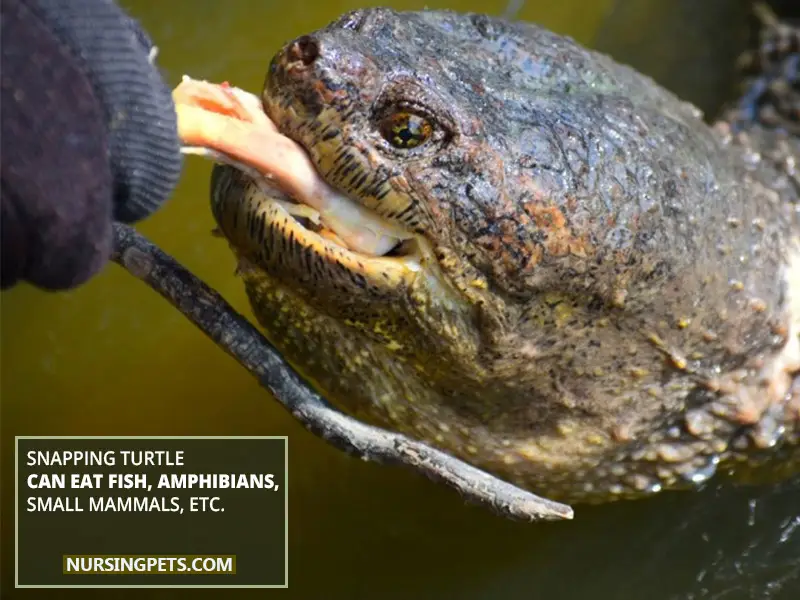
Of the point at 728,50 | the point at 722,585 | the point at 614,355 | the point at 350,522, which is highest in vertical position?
the point at 728,50

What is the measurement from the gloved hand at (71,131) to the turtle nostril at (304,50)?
21cm

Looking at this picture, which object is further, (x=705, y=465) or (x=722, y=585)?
(x=722, y=585)

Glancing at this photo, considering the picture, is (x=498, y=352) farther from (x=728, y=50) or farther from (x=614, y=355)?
(x=728, y=50)

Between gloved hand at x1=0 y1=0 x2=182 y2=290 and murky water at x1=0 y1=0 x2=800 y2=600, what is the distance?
1198 millimetres

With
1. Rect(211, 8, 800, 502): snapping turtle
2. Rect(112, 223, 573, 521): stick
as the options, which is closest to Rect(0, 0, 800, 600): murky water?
Rect(211, 8, 800, 502): snapping turtle

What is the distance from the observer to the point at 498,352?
132cm

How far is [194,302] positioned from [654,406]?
0.83 meters

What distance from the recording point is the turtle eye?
1.18 m

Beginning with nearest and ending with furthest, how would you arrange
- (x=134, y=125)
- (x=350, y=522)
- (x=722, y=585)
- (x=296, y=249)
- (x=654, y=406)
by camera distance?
(x=134, y=125), (x=296, y=249), (x=654, y=406), (x=722, y=585), (x=350, y=522)

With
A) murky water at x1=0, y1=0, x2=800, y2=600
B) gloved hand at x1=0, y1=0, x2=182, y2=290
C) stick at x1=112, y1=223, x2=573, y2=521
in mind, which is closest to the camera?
gloved hand at x1=0, y1=0, x2=182, y2=290

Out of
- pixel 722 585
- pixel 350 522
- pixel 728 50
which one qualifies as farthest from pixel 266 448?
pixel 728 50

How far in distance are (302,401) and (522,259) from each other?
38 centimetres

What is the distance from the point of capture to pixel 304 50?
1.18 meters

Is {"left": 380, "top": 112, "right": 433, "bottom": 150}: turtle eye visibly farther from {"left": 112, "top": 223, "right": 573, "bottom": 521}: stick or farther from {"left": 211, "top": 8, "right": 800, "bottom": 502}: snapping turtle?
{"left": 112, "top": 223, "right": 573, "bottom": 521}: stick
